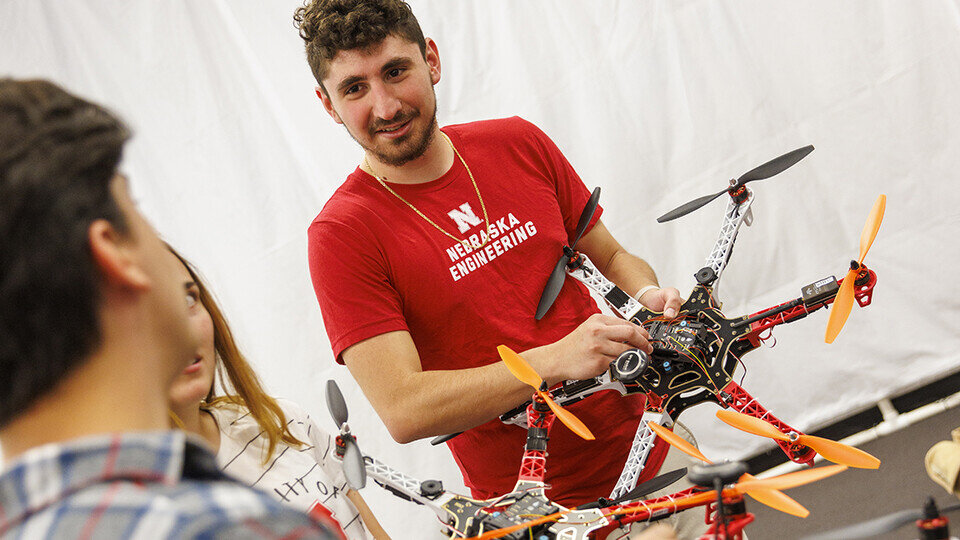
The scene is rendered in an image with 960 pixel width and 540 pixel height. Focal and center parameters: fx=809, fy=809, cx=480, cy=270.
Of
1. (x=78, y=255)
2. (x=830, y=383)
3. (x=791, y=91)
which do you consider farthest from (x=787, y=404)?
(x=78, y=255)

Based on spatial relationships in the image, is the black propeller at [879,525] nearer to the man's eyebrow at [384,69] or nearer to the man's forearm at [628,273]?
the man's forearm at [628,273]

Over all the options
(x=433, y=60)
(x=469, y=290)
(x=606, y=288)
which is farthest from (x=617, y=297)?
(x=433, y=60)

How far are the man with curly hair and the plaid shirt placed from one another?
1064 mm

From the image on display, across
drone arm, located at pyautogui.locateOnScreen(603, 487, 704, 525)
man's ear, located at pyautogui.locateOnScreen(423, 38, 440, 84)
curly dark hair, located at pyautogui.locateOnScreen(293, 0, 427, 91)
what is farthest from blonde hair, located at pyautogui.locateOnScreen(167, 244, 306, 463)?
man's ear, located at pyautogui.locateOnScreen(423, 38, 440, 84)

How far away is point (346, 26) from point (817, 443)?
1.36m

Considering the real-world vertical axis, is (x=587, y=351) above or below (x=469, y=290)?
below

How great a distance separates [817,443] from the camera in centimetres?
167

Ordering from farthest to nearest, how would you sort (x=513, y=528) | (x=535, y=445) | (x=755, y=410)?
(x=755, y=410) < (x=535, y=445) < (x=513, y=528)

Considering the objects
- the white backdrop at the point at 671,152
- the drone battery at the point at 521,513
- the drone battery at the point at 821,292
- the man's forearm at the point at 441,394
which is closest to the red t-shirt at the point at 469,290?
the man's forearm at the point at 441,394

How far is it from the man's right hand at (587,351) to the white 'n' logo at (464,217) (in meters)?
0.36

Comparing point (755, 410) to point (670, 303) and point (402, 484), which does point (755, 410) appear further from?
point (402, 484)

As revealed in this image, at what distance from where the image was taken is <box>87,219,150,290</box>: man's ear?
0.74 m

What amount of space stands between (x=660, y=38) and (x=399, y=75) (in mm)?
1582

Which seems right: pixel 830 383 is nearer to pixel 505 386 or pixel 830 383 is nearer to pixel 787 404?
pixel 787 404
